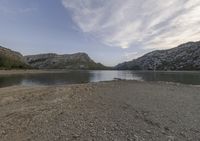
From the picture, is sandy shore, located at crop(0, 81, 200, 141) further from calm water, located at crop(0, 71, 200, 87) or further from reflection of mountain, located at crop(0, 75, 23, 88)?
calm water, located at crop(0, 71, 200, 87)

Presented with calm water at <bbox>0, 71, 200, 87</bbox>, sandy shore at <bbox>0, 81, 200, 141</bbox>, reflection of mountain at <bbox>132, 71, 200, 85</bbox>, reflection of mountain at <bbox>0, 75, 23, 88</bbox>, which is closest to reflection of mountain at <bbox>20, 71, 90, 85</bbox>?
calm water at <bbox>0, 71, 200, 87</bbox>

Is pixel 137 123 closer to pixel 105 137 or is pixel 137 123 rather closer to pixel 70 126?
pixel 105 137

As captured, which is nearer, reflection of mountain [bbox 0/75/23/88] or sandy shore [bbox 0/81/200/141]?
sandy shore [bbox 0/81/200/141]

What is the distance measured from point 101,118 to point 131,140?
2684 mm

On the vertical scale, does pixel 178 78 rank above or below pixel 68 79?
below

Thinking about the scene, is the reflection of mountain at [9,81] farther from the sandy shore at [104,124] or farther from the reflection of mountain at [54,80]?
the sandy shore at [104,124]

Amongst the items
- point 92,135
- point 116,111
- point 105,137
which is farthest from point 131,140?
point 116,111

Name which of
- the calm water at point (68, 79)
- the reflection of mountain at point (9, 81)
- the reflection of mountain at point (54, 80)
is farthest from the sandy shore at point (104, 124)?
the reflection of mountain at point (54, 80)

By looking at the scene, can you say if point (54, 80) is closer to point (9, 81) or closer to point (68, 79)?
point (68, 79)

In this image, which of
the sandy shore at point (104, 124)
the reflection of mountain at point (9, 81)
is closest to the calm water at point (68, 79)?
the reflection of mountain at point (9, 81)

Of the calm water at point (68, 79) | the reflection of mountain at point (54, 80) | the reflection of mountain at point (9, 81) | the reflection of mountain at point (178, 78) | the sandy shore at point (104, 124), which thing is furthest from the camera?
the reflection of mountain at point (178, 78)

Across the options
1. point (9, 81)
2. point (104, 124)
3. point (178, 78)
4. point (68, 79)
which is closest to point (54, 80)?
point (68, 79)

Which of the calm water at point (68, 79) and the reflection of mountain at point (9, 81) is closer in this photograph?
the reflection of mountain at point (9, 81)

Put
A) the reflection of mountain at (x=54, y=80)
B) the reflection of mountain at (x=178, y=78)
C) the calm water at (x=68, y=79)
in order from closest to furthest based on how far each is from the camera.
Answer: the calm water at (x=68, y=79) < the reflection of mountain at (x=54, y=80) < the reflection of mountain at (x=178, y=78)
